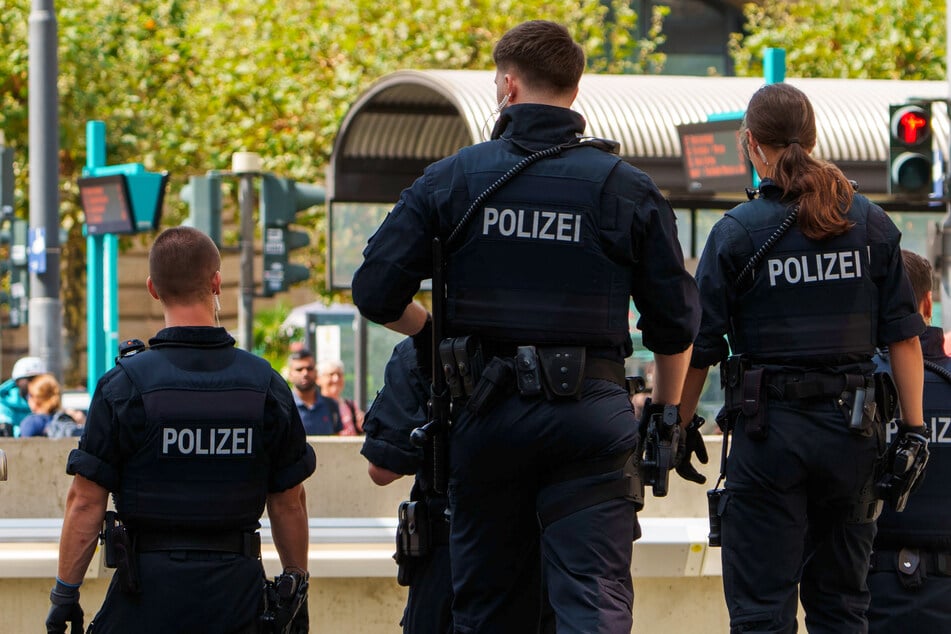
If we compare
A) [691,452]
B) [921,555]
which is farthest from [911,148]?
[691,452]

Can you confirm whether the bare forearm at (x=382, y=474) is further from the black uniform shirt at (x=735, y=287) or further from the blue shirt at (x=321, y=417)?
the blue shirt at (x=321, y=417)

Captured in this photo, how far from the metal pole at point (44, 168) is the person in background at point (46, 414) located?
278cm

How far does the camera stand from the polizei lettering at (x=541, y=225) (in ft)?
14.1

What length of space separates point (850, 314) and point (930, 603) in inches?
37.1

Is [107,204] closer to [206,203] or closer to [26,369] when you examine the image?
[206,203]

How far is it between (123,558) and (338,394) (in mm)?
8869

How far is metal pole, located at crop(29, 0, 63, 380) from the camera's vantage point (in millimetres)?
14312

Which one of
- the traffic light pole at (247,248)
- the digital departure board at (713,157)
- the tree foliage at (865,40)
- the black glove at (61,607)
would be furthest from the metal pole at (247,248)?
the tree foliage at (865,40)

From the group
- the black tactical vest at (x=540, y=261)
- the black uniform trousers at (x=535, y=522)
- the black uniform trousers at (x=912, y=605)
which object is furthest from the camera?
the black uniform trousers at (x=912, y=605)

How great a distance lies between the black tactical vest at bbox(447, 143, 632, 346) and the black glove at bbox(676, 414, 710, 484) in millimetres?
688

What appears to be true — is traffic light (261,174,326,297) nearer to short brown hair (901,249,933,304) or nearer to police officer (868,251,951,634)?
short brown hair (901,249,933,304)

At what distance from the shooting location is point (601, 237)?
4.30m

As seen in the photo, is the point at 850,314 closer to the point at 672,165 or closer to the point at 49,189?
the point at 672,165

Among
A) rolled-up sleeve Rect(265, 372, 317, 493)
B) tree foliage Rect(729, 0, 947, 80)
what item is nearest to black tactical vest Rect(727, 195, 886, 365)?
rolled-up sleeve Rect(265, 372, 317, 493)
